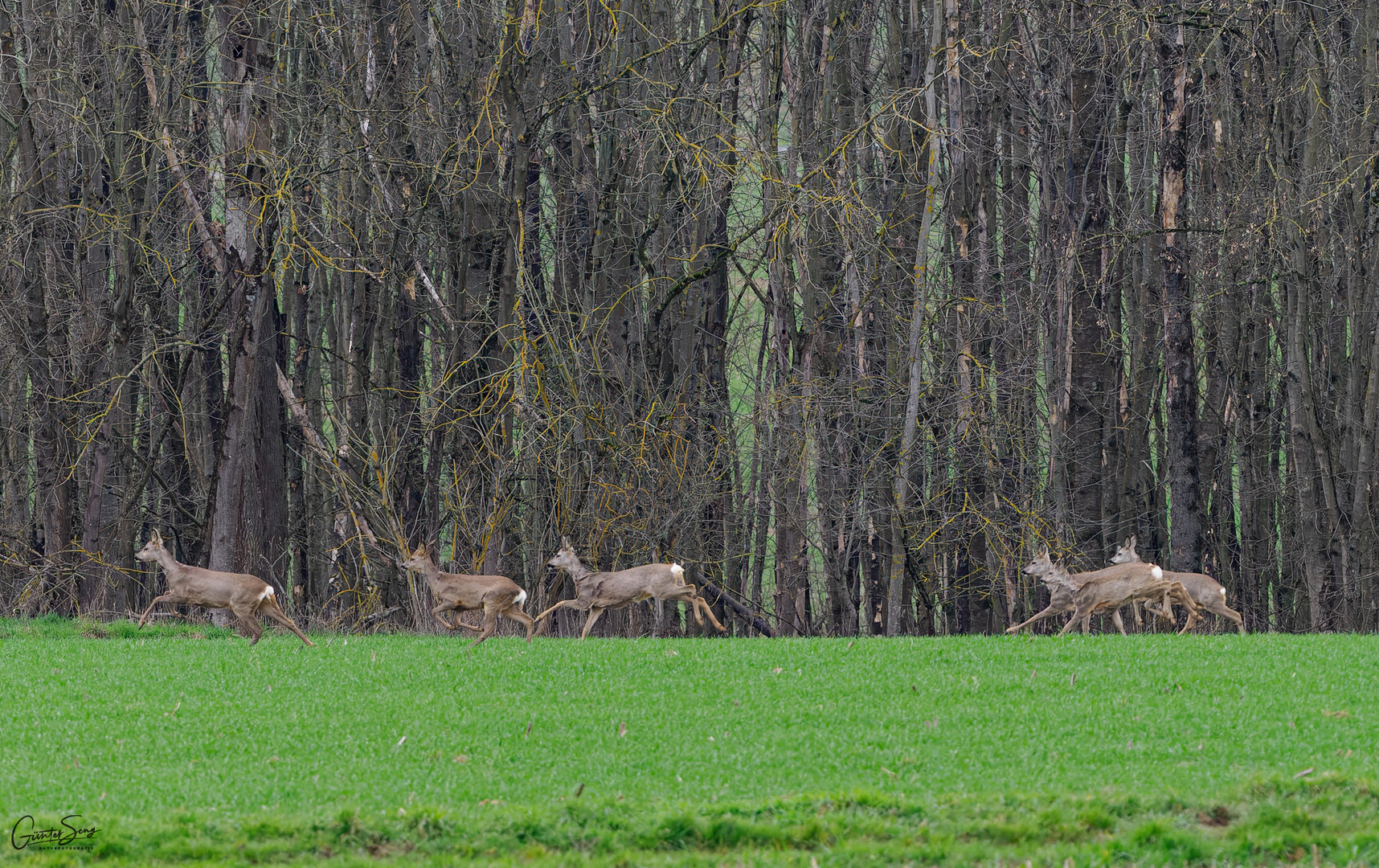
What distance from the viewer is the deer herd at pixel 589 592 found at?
13789mm

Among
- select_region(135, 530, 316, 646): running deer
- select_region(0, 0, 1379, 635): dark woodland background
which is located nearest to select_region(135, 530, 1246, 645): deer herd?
select_region(135, 530, 316, 646): running deer

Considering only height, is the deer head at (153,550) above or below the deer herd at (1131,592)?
above

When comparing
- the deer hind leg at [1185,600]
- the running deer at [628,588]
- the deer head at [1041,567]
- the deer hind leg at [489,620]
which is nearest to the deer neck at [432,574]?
the deer hind leg at [489,620]

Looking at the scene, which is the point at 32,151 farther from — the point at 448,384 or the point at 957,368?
the point at 957,368

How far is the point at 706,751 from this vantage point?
30.4 feet

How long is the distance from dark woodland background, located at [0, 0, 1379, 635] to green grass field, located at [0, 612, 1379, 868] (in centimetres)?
625

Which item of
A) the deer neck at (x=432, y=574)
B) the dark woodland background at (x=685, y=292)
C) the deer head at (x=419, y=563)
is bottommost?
the deer neck at (x=432, y=574)

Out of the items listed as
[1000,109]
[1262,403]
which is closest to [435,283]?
[1000,109]

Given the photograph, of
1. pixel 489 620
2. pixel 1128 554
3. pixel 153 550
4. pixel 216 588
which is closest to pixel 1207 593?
pixel 1128 554

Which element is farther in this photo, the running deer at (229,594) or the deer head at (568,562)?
the deer head at (568,562)

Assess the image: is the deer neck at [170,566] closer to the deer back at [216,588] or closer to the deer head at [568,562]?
the deer back at [216,588]

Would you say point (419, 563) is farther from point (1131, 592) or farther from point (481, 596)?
point (1131, 592)

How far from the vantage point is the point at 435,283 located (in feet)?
76.3

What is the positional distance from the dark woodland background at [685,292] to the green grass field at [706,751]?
625 cm
